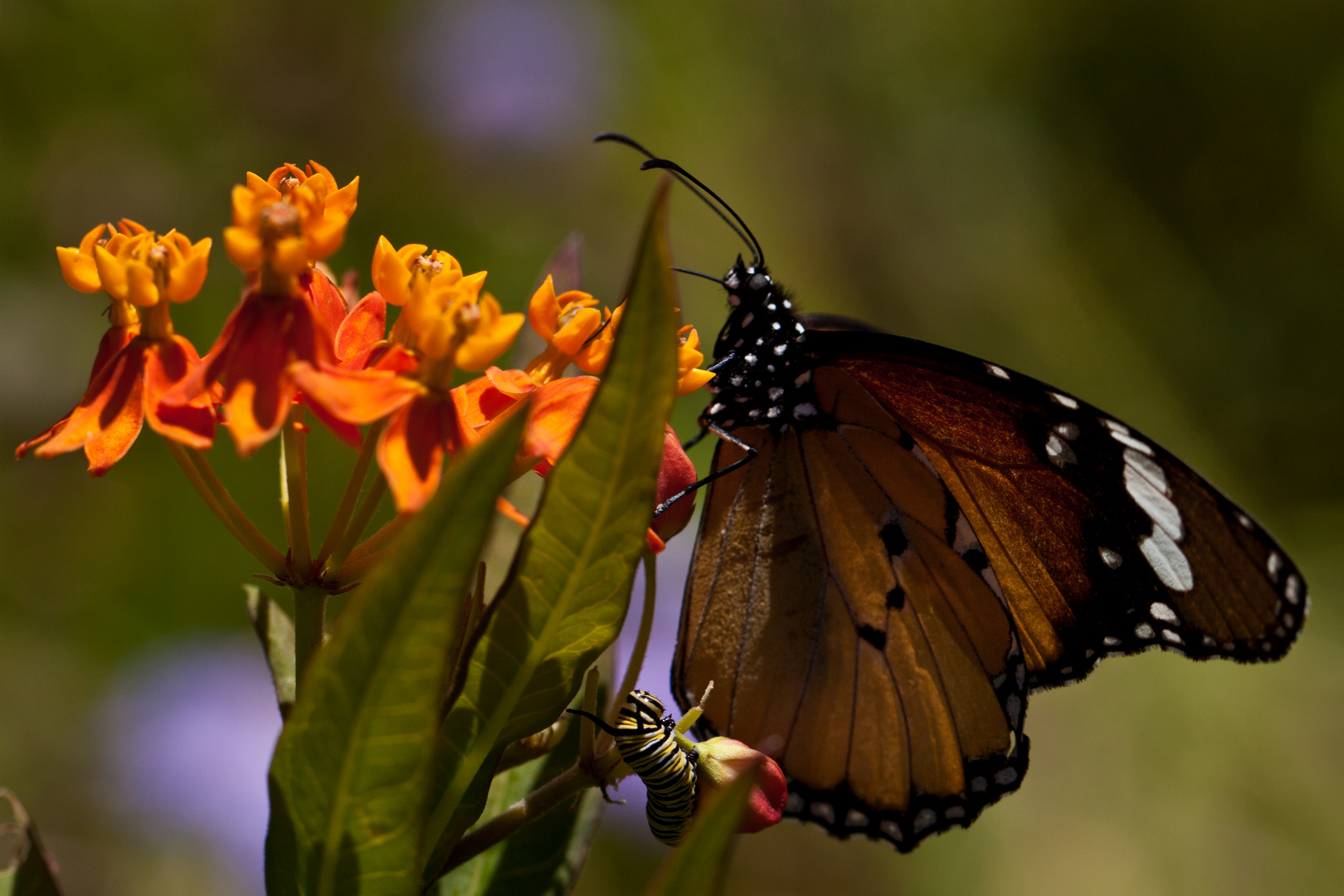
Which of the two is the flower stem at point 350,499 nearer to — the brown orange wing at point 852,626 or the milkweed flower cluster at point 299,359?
the milkweed flower cluster at point 299,359

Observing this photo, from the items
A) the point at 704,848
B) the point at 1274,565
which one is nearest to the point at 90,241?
the point at 704,848

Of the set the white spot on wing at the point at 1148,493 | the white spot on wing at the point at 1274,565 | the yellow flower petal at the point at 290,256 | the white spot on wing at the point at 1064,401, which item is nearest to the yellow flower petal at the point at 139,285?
the yellow flower petal at the point at 290,256

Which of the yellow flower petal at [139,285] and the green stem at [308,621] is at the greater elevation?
the yellow flower petal at [139,285]

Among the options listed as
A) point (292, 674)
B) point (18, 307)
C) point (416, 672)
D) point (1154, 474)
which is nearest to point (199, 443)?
point (416, 672)

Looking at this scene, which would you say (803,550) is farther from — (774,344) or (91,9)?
(91,9)

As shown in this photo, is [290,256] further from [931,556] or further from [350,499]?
[931,556]

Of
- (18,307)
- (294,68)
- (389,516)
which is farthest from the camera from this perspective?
(294,68)

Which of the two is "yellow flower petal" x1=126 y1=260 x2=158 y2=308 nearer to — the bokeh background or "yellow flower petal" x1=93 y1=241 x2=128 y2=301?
"yellow flower petal" x1=93 y1=241 x2=128 y2=301
